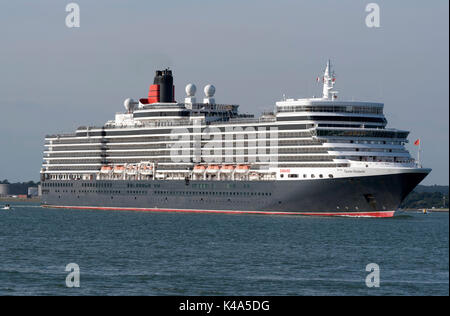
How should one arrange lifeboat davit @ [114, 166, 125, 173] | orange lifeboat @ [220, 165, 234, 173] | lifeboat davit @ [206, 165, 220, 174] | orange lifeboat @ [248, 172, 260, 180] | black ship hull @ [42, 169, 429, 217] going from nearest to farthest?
1. black ship hull @ [42, 169, 429, 217]
2. orange lifeboat @ [248, 172, 260, 180]
3. orange lifeboat @ [220, 165, 234, 173]
4. lifeboat davit @ [206, 165, 220, 174]
5. lifeboat davit @ [114, 166, 125, 173]

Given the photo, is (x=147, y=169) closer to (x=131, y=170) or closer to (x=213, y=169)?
(x=131, y=170)

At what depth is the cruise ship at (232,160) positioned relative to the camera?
9475cm

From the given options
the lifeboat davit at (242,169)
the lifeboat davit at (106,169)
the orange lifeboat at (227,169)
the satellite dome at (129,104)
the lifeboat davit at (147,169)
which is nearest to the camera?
the lifeboat davit at (242,169)

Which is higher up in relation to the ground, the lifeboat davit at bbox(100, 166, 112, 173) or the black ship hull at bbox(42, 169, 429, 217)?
the lifeboat davit at bbox(100, 166, 112, 173)

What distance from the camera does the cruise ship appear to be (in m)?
94.8

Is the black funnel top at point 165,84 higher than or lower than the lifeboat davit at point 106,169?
higher

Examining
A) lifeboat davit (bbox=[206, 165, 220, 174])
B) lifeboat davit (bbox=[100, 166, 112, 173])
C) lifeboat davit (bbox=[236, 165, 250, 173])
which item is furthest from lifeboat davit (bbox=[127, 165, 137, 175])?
lifeboat davit (bbox=[236, 165, 250, 173])

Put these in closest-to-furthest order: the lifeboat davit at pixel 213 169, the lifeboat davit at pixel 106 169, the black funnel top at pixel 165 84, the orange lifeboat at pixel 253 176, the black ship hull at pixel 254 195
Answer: the black ship hull at pixel 254 195, the orange lifeboat at pixel 253 176, the lifeboat davit at pixel 213 169, the lifeboat davit at pixel 106 169, the black funnel top at pixel 165 84

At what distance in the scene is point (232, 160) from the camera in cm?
10962

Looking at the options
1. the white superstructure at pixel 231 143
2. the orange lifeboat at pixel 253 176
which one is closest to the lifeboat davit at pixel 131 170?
the white superstructure at pixel 231 143

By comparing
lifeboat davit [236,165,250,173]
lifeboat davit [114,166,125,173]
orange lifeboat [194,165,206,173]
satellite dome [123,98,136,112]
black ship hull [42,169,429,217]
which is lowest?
black ship hull [42,169,429,217]

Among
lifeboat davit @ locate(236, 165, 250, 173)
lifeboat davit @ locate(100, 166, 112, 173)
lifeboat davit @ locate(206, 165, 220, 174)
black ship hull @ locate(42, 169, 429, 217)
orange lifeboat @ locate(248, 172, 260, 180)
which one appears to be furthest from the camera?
lifeboat davit @ locate(100, 166, 112, 173)

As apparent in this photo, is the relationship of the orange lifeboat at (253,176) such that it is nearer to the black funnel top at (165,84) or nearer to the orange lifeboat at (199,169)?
the orange lifeboat at (199,169)

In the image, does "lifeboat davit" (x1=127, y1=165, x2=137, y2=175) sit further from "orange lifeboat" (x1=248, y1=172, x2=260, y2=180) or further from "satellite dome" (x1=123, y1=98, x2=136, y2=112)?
"orange lifeboat" (x1=248, y1=172, x2=260, y2=180)
